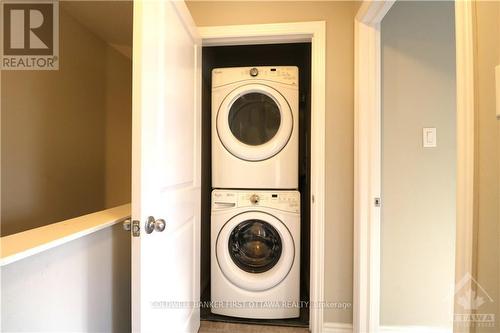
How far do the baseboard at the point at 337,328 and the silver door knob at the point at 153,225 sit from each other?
4.03ft

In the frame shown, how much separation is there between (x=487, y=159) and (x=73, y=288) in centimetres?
129

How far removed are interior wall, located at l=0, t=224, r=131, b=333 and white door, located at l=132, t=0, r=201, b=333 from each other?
18 cm

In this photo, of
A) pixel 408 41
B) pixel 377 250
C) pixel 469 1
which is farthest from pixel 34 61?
pixel 377 250

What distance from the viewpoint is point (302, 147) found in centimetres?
214

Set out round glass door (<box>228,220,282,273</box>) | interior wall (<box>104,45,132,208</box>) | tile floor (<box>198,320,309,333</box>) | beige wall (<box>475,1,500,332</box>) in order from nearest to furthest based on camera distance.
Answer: beige wall (<box>475,1,500,332</box>) → tile floor (<box>198,320,309,333</box>) → round glass door (<box>228,220,282,273</box>) → interior wall (<box>104,45,132,208</box>)

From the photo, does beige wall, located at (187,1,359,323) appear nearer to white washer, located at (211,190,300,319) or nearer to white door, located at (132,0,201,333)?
white washer, located at (211,190,300,319)

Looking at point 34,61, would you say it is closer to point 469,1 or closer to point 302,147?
point 302,147

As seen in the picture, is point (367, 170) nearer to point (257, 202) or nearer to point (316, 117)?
point (316, 117)

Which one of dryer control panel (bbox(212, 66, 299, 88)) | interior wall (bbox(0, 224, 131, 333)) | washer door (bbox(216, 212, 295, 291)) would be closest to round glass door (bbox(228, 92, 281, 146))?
dryer control panel (bbox(212, 66, 299, 88))

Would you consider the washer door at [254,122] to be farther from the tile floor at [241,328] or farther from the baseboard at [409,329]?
the baseboard at [409,329]

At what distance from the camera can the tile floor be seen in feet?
5.06

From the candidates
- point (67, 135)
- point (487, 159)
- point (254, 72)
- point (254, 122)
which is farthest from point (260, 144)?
point (67, 135)

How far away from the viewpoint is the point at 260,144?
1.69m

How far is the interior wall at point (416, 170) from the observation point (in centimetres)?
138
